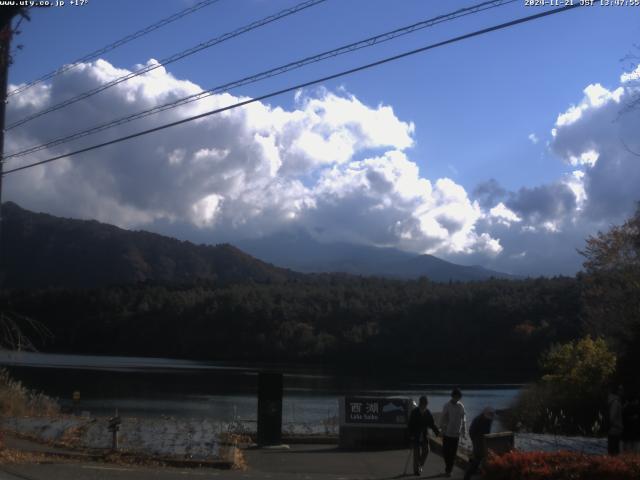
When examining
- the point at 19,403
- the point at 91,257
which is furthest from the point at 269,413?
the point at 91,257

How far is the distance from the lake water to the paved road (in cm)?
1097

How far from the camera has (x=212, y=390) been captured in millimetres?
53531

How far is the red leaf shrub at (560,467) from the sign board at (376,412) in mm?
5670

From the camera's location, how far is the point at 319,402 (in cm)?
4384

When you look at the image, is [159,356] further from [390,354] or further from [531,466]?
[531,466]

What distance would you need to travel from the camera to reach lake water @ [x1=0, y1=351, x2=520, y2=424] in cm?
3778

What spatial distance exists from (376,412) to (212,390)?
36149 mm

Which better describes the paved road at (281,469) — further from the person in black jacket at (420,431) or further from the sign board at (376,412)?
the sign board at (376,412)

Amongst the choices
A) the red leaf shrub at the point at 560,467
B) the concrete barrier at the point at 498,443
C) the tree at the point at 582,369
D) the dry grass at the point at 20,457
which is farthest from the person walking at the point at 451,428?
the tree at the point at 582,369

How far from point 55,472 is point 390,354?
7667cm

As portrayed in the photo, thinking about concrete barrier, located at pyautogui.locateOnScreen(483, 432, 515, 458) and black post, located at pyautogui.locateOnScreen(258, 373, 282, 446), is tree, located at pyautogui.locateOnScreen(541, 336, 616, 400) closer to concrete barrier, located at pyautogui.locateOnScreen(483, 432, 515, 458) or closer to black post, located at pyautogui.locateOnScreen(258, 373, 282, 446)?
black post, located at pyautogui.locateOnScreen(258, 373, 282, 446)

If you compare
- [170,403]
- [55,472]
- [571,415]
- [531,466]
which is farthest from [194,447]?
[170,403]

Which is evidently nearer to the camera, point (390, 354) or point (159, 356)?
point (390, 354)

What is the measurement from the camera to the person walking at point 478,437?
44.7 feet
